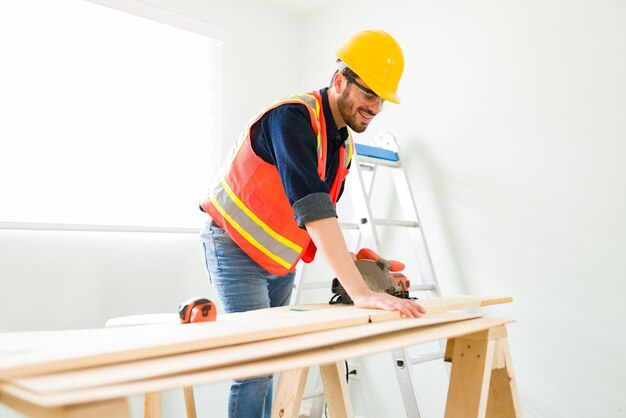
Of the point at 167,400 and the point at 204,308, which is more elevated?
the point at 204,308

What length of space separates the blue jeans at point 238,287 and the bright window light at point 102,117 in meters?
0.98

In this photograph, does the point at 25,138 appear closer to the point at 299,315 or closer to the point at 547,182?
the point at 299,315

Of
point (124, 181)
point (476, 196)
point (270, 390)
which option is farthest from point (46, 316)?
point (476, 196)

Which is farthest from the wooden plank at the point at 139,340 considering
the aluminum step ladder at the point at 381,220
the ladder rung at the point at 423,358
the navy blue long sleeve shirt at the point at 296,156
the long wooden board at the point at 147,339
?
the aluminum step ladder at the point at 381,220

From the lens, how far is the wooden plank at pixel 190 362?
0.66 meters

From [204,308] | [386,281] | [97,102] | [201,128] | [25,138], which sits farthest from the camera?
[201,128]

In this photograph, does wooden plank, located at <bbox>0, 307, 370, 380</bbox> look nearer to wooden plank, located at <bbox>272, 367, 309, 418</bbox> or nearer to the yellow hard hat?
wooden plank, located at <bbox>272, 367, 309, 418</bbox>

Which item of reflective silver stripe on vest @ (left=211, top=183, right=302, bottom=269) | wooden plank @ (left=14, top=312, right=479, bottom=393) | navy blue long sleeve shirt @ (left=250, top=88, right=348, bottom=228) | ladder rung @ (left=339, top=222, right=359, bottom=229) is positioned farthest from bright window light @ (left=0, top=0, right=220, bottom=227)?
wooden plank @ (left=14, top=312, right=479, bottom=393)

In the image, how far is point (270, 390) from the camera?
5.52 feet

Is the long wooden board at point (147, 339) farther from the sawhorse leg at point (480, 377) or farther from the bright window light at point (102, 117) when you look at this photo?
the bright window light at point (102, 117)

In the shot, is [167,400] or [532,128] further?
[167,400]

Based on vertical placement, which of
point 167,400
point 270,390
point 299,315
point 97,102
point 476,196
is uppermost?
point 97,102

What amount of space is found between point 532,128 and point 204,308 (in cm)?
168

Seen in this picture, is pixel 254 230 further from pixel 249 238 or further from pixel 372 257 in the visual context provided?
pixel 372 257
